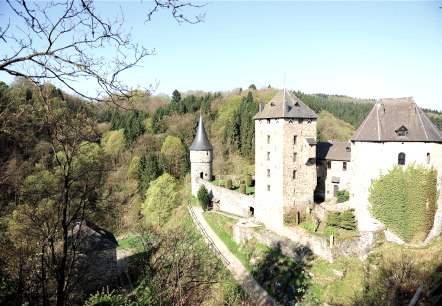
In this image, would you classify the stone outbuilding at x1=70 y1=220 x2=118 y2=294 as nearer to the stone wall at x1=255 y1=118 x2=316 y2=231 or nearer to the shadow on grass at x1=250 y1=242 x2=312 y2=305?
the shadow on grass at x1=250 y1=242 x2=312 y2=305

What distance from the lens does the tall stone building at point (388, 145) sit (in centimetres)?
1958

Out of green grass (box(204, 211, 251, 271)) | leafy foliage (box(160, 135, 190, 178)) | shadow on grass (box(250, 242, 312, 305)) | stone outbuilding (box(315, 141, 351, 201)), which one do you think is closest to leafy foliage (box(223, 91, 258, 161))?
leafy foliage (box(160, 135, 190, 178))

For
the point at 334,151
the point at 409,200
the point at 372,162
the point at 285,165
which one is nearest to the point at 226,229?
the point at 285,165

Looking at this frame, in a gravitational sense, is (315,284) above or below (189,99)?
below

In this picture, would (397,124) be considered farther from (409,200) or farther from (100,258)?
(100,258)

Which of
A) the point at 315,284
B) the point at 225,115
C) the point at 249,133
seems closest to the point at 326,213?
the point at 315,284

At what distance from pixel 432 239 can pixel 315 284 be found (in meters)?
7.94

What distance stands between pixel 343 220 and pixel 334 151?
790 centimetres

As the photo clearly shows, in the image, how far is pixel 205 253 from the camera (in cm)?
2422

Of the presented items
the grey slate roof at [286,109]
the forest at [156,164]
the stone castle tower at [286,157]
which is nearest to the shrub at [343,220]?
the stone castle tower at [286,157]

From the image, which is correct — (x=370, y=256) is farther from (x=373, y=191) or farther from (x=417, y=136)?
(x=417, y=136)

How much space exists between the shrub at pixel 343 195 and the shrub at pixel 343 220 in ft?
12.3

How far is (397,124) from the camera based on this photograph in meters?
20.5

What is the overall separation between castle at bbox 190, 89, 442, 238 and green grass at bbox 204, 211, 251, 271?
70.4 inches
